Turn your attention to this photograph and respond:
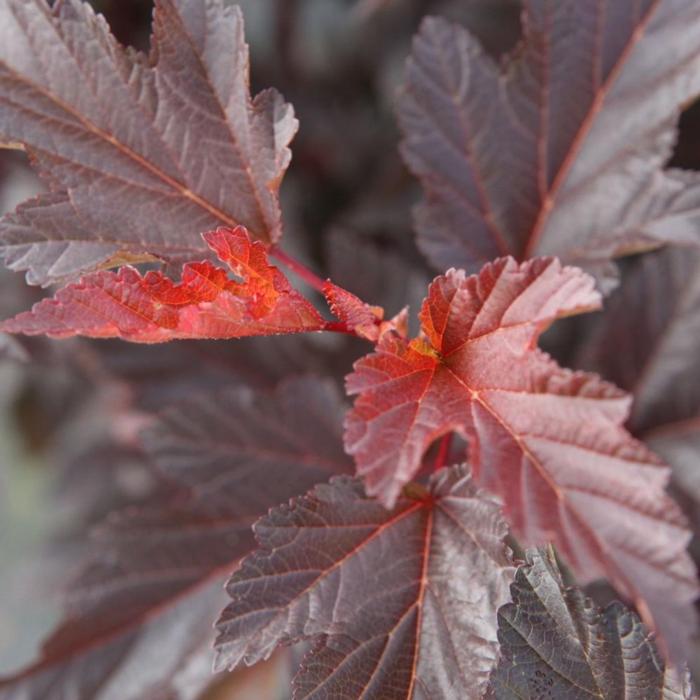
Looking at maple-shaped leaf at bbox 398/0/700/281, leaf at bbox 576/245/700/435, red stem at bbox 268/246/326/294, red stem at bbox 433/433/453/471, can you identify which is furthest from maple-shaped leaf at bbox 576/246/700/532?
red stem at bbox 268/246/326/294

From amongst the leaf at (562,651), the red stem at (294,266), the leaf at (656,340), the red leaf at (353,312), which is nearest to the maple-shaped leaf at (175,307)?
the red leaf at (353,312)

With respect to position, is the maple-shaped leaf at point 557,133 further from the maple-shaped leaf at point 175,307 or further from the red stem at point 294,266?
the maple-shaped leaf at point 175,307

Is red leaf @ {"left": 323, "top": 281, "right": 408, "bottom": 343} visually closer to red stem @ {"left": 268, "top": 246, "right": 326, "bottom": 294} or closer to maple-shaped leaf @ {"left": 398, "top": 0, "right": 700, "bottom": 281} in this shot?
red stem @ {"left": 268, "top": 246, "right": 326, "bottom": 294}

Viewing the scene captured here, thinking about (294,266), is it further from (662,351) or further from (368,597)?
(662,351)

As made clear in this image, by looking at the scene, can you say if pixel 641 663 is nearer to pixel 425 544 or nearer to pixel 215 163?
pixel 425 544

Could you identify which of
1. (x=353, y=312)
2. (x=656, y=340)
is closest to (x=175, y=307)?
(x=353, y=312)

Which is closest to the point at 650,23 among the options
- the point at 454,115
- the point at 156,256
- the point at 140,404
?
the point at 454,115
